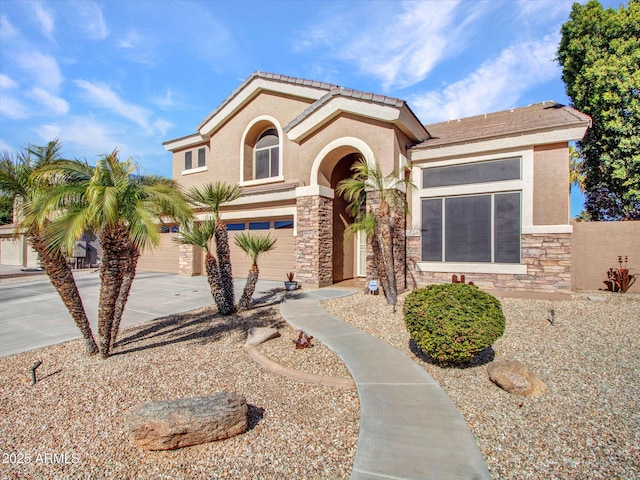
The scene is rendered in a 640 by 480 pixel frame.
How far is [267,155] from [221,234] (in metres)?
8.65

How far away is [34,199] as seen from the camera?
17.2 feet

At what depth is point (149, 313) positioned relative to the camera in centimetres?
882

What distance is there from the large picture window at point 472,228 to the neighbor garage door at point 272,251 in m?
5.50

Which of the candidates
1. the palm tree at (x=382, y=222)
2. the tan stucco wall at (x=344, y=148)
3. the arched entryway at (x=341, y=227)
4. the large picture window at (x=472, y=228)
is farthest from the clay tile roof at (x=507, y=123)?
the arched entryway at (x=341, y=227)

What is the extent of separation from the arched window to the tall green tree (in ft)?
45.5

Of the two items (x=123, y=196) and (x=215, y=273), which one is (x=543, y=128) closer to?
(x=215, y=273)

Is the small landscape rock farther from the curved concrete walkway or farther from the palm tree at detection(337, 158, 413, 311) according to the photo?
the palm tree at detection(337, 158, 413, 311)

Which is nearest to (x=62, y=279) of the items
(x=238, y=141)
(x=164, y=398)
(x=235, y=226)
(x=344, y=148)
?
(x=164, y=398)

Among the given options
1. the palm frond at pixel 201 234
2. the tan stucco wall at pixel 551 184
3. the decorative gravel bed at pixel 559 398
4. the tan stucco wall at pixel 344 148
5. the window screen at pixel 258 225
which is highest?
the tan stucco wall at pixel 344 148

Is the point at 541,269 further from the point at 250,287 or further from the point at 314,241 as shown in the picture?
the point at 250,287

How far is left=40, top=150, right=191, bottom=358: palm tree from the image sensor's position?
4.90 m

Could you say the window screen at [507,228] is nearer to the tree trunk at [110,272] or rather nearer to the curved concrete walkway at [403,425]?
the curved concrete walkway at [403,425]

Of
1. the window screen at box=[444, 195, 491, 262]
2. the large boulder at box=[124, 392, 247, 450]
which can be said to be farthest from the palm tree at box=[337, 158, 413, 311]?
the large boulder at box=[124, 392, 247, 450]

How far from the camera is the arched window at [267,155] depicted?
15664 millimetres
